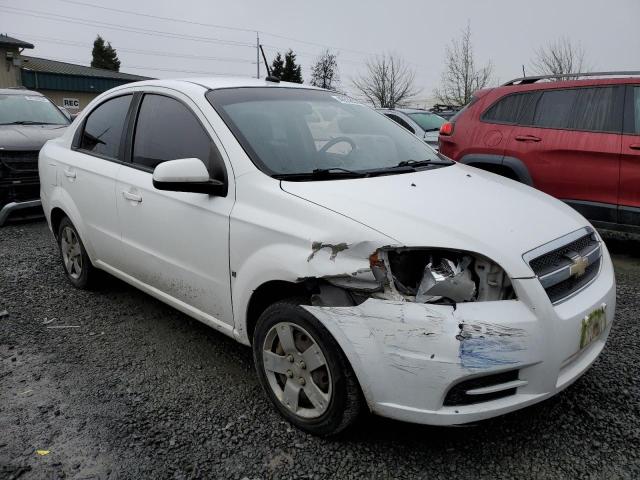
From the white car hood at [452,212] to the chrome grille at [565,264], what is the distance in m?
0.05

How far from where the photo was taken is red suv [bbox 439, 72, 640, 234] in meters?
4.91

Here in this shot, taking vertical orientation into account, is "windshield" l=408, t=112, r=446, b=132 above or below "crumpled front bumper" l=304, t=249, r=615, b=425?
above

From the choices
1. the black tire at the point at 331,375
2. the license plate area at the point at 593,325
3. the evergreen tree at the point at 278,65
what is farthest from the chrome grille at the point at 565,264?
the evergreen tree at the point at 278,65

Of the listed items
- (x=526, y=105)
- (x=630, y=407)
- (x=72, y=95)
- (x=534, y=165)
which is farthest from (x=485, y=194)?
(x=72, y=95)

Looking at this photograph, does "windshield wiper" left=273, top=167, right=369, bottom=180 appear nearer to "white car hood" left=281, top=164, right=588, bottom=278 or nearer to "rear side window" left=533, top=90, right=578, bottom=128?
"white car hood" left=281, top=164, right=588, bottom=278

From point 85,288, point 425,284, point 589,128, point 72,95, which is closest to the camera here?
point 425,284

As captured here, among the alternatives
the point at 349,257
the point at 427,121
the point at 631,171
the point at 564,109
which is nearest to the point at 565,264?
the point at 349,257

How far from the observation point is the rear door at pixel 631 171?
190 inches

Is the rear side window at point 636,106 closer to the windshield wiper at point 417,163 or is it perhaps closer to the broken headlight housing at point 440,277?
the windshield wiper at point 417,163

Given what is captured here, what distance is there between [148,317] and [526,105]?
169 inches

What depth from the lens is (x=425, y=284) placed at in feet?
6.99

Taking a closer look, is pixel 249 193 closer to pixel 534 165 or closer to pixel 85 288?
pixel 85 288

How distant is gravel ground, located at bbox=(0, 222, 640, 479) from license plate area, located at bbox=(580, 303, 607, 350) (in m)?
0.48

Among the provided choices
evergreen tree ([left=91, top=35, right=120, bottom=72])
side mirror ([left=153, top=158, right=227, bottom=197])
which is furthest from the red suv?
evergreen tree ([left=91, top=35, right=120, bottom=72])
